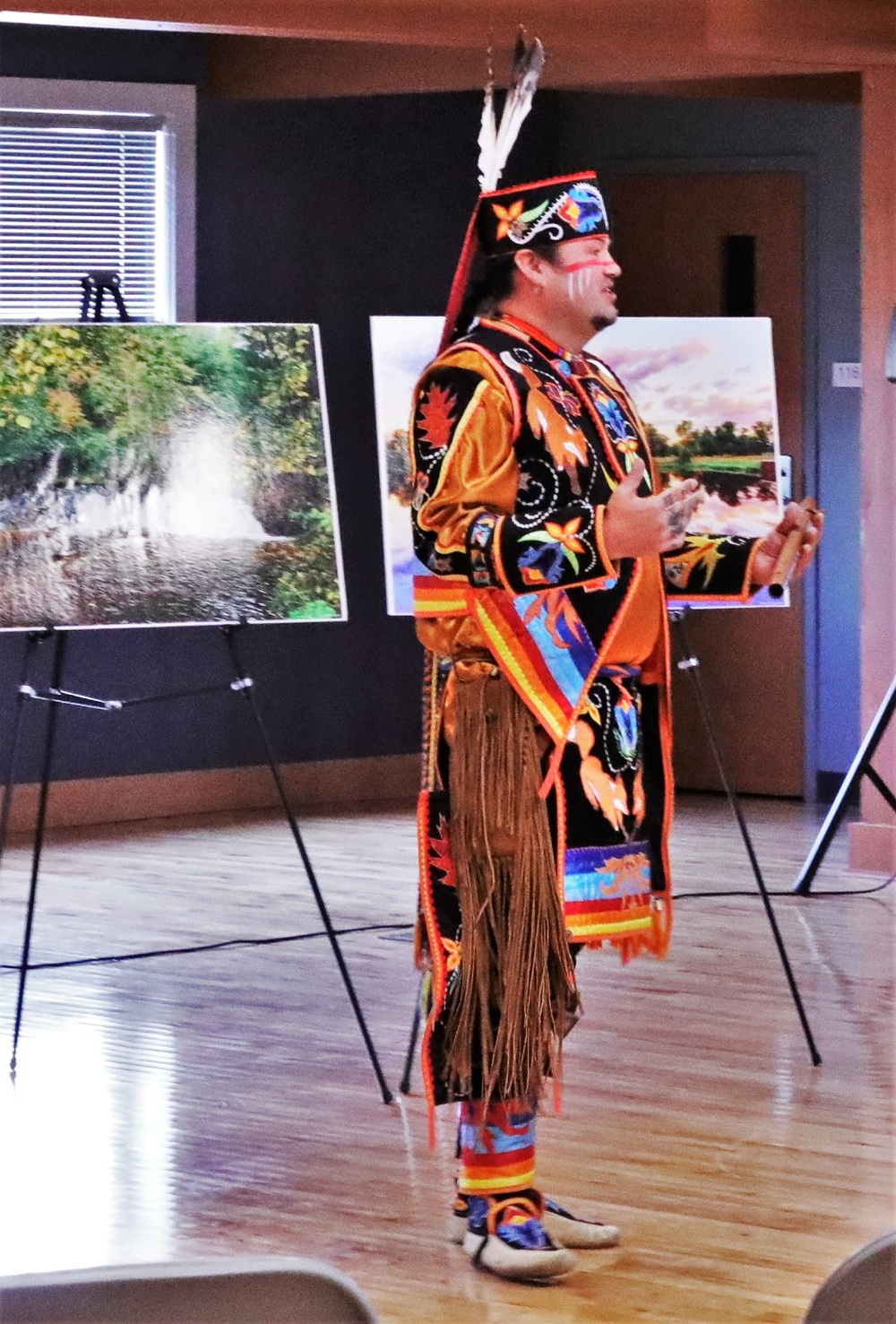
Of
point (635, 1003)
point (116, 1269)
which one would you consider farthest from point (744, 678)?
point (116, 1269)

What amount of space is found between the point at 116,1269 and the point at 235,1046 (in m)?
2.85

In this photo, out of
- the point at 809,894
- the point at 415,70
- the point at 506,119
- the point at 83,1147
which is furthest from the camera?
the point at 415,70

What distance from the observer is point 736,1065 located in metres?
3.54

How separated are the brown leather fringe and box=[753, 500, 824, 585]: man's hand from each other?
397 millimetres

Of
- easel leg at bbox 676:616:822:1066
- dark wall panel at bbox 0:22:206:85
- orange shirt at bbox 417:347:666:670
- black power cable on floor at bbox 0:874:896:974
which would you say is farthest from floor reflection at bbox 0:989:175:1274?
dark wall panel at bbox 0:22:206:85

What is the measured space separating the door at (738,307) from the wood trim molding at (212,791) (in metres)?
1.12

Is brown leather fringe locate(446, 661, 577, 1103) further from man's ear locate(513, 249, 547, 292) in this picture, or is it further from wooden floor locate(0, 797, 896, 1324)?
man's ear locate(513, 249, 547, 292)

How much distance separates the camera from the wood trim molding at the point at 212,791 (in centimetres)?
644

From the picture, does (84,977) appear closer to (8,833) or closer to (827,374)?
(8,833)

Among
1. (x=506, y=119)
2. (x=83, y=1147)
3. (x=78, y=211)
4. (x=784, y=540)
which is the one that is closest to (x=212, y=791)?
(x=78, y=211)

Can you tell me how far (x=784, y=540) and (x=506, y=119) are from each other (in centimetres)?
72

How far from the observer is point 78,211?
6.33 metres

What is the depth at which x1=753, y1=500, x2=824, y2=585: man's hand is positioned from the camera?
2510 mm

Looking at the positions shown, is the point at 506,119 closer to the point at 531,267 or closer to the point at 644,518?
the point at 531,267
